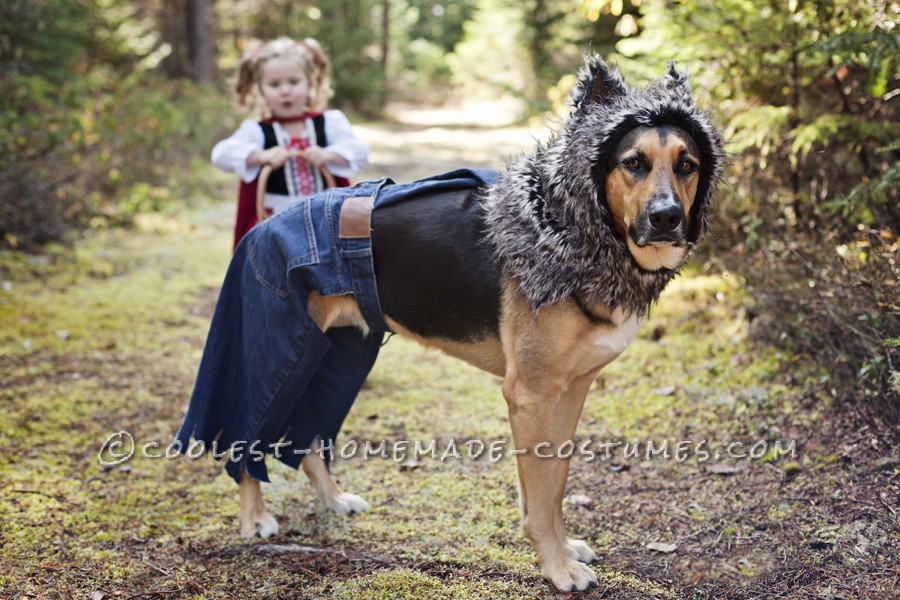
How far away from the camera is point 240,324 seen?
11.2 feet

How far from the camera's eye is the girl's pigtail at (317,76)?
460cm

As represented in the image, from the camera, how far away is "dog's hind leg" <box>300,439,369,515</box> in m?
3.71

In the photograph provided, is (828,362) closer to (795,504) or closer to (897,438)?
(897,438)

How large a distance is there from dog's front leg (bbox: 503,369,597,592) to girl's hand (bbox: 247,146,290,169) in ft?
6.73

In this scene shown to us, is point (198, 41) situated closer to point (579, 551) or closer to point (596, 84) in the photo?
point (596, 84)

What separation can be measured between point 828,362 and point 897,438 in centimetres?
73

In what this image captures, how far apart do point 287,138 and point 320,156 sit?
1.21 ft

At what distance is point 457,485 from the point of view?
3920mm

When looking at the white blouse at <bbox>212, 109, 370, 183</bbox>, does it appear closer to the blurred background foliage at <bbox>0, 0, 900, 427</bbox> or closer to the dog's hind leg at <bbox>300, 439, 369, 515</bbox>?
the blurred background foliage at <bbox>0, 0, 900, 427</bbox>

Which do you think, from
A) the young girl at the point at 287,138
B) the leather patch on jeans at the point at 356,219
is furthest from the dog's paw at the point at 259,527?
the young girl at the point at 287,138

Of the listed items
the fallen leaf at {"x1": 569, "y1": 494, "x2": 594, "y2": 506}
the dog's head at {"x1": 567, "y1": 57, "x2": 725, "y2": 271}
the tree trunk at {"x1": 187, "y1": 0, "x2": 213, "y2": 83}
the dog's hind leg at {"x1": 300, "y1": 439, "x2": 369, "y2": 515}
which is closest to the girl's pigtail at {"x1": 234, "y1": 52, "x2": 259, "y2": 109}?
the dog's hind leg at {"x1": 300, "y1": 439, "x2": 369, "y2": 515}

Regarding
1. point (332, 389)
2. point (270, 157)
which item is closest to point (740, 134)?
A: point (270, 157)

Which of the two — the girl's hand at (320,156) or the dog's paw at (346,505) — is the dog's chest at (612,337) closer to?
the dog's paw at (346,505)

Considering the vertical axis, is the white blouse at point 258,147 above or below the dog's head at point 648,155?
below
